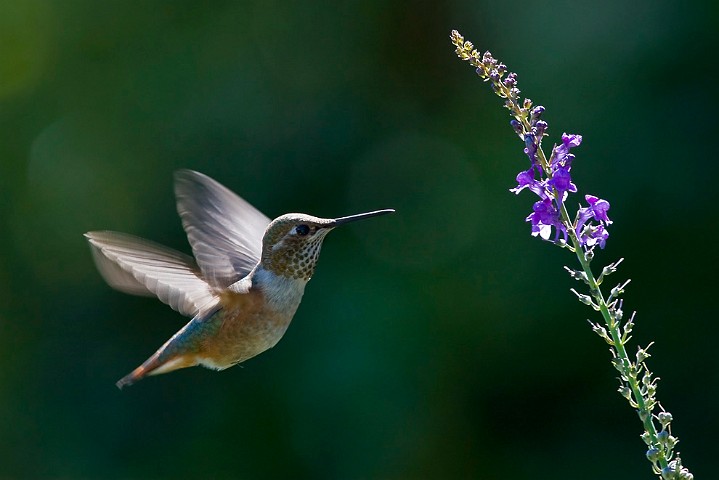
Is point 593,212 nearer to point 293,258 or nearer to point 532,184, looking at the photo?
point 532,184

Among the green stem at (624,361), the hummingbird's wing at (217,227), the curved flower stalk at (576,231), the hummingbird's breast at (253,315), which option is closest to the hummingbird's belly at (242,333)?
the hummingbird's breast at (253,315)

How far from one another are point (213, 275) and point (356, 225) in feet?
7.72

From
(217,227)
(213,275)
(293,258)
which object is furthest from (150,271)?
(293,258)

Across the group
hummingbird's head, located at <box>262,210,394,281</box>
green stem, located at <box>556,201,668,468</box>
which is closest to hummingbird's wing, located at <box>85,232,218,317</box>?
hummingbird's head, located at <box>262,210,394,281</box>

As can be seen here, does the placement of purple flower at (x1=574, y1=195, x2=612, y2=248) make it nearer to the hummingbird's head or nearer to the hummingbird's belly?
the hummingbird's head

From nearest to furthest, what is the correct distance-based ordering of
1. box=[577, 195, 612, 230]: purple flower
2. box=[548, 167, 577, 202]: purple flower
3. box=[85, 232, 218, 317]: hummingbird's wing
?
box=[548, 167, 577, 202]: purple flower → box=[577, 195, 612, 230]: purple flower → box=[85, 232, 218, 317]: hummingbird's wing

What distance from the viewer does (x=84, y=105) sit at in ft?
19.8

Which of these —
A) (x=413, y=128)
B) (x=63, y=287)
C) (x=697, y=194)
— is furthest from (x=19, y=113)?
(x=697, y=194)

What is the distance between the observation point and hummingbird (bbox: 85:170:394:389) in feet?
9.51

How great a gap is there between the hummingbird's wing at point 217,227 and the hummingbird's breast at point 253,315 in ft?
0.27

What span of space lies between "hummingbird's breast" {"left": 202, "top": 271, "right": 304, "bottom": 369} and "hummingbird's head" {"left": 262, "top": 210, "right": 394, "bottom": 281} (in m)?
0.06

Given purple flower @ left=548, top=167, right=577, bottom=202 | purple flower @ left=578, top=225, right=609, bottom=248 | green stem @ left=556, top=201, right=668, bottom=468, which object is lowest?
green stem @ left=556, top=201, right=668, bottom=468

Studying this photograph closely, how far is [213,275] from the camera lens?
9.87ft

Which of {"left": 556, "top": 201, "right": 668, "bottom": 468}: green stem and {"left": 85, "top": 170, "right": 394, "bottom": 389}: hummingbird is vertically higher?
{"left": 85, "top": 170, "right": 394, "bottom": 389}: hummingbird
